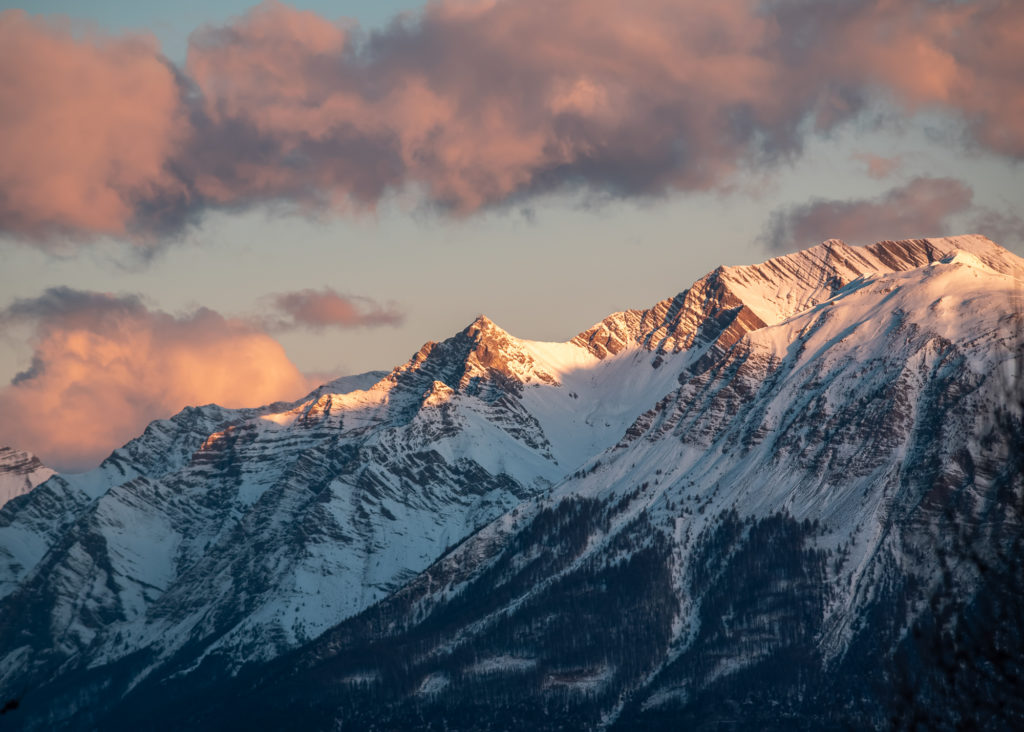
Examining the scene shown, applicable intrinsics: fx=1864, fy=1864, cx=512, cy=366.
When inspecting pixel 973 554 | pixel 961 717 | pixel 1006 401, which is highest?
pixel 1006 401

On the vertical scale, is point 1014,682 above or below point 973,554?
below

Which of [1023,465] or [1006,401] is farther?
[1006,401]

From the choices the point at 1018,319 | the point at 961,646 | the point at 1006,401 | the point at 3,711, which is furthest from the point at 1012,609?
the point at 3,711

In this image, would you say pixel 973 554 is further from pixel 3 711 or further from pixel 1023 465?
pixel 3 711

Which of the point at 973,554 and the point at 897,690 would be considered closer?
the point at 973,554

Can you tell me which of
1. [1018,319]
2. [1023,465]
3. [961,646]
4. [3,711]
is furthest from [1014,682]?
[3,711]

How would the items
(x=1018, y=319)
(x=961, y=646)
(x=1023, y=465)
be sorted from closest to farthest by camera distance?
(x=1023, y=465)
(x=961, y=646)
(x=1018, y=319)

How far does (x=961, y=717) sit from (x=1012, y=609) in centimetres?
436

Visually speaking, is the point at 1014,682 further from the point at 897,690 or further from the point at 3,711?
the point at 3,711

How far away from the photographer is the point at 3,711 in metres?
59.8

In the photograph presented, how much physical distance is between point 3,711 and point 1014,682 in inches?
1277

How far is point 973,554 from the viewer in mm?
57312

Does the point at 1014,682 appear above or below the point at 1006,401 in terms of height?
below

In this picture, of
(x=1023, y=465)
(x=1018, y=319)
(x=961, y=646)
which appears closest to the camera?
(x=1023, y=465)
